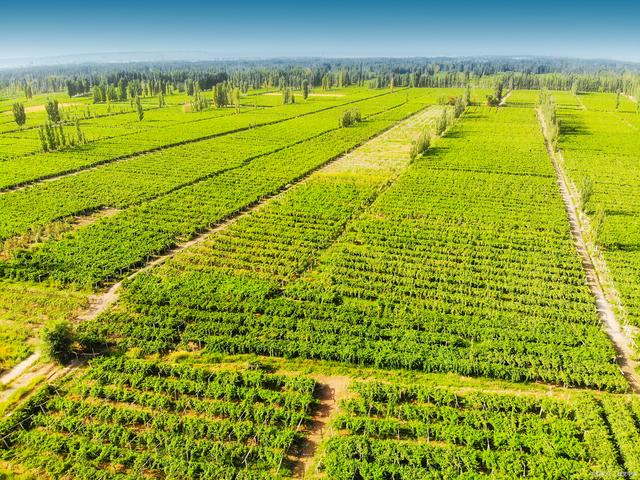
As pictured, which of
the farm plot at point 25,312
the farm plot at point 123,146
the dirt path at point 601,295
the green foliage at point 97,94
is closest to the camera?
the dirt path at point 601,295

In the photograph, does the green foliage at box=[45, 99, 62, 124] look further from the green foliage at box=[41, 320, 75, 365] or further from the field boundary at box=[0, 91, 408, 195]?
the green foliage at box=[41, 320, 75, 365]

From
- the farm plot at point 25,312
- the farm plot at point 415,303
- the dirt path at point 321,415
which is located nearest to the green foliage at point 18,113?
the farm plot at point 25,312

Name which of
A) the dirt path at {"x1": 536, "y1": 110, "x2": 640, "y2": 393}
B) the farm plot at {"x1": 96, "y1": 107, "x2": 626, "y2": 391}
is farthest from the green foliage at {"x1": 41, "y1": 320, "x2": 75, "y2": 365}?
the dirt path at {"x1": 536, "y1": 110, "x2": 640, "y2": 393}

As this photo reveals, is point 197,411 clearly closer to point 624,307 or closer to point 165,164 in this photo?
point 624,307

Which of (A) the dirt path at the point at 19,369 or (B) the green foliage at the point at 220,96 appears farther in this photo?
(B) the green foliage at the point at 220,96

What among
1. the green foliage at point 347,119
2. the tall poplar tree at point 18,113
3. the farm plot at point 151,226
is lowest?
the farm plot at point 151,226

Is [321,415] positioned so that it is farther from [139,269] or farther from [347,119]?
[347,119]

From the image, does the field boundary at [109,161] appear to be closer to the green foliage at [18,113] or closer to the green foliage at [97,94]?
the green foliage at [18,113]

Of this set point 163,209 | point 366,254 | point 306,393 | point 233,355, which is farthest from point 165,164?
point 306,393
